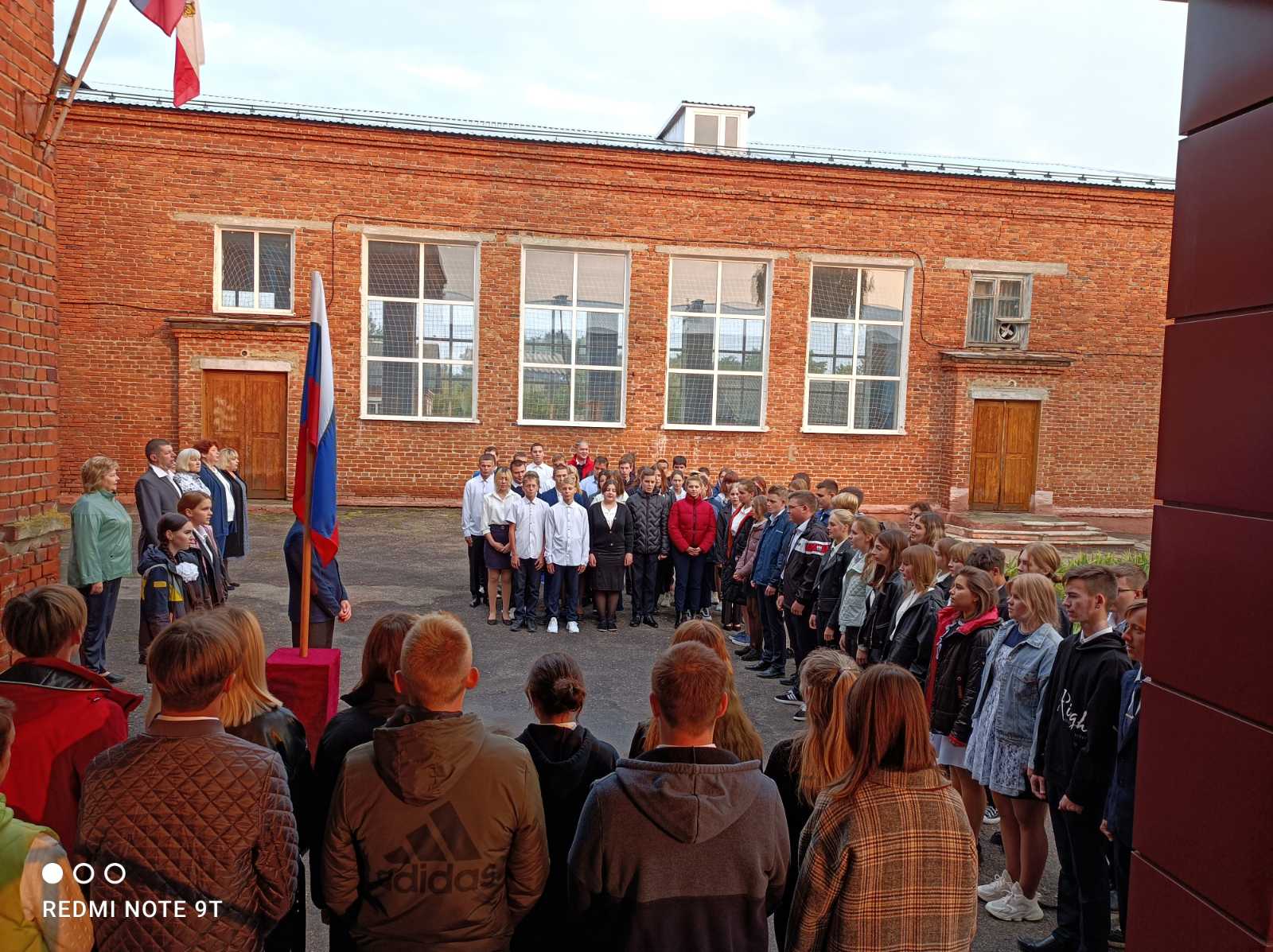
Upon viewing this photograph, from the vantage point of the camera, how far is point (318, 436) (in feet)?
17.2

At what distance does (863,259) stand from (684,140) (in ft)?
17.3

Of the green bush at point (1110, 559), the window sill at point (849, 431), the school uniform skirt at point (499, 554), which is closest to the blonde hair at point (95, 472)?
the school uniform skirt at point (499, 554)

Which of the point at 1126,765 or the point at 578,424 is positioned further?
the point at 578,424

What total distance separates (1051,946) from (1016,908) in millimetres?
360

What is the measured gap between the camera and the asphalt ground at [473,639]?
6.79m

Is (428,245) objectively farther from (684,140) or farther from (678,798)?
(678,798)

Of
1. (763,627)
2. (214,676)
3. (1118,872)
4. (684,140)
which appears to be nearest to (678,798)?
(214,676)

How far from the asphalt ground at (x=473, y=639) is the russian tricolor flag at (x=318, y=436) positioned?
164cm

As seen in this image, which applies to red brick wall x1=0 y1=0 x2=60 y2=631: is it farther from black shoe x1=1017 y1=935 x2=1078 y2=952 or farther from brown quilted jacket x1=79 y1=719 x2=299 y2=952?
black shoe x1=1017 y1=935 x2=1078 y2=952

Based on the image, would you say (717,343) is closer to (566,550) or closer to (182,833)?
(566,550)

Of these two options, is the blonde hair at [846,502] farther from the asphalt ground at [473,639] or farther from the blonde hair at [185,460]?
the blonde hair at [185,460]

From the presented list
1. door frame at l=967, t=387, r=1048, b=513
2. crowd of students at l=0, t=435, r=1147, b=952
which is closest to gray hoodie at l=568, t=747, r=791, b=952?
crowd of students at l=0, t=435, r=1147, b=952

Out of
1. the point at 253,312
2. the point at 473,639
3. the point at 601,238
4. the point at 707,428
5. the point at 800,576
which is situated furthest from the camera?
the point at 707,428

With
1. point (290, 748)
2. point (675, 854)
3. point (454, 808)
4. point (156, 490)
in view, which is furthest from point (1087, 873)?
point (156, 490)
